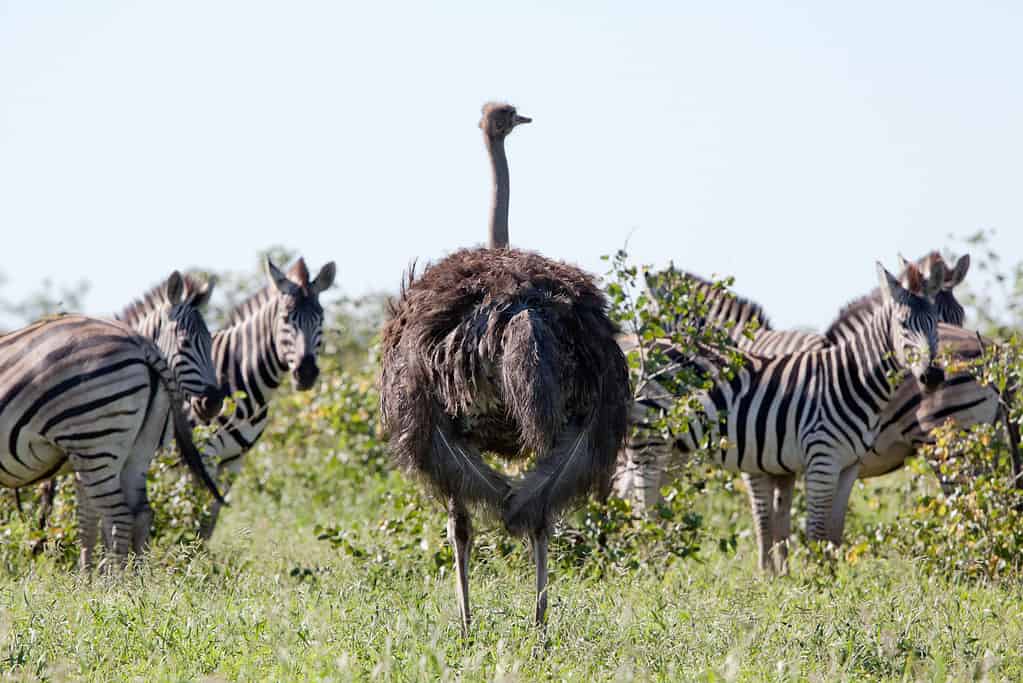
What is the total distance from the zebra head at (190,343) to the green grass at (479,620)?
1.07 meters

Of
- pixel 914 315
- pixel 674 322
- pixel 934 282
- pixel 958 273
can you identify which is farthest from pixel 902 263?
pixel 674 322

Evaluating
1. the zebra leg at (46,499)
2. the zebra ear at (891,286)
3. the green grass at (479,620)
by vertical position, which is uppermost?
the zebra ear at (891,286)

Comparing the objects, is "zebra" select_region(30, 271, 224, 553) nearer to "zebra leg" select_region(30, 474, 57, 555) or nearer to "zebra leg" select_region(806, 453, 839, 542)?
"zebra leg" select_region(30, 474, 57, 555)

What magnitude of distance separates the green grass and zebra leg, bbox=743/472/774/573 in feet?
3.52

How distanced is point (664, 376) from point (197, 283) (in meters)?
3.55

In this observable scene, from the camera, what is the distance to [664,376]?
8.80 metres

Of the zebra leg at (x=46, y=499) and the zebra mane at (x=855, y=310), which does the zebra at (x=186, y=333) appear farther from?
the zebra mane at (x=855, y=310)

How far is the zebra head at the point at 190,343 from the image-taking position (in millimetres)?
9391

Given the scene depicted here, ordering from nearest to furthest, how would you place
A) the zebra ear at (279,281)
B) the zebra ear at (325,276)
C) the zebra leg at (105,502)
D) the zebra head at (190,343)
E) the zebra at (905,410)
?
the zebra leg at (105,502) < the zebra head at (190,343) < the zebra at (905,410) < the zebra ear at (279,281) < the zebra ear at (325,276)

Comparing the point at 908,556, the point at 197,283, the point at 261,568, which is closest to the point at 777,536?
the point at 908,556

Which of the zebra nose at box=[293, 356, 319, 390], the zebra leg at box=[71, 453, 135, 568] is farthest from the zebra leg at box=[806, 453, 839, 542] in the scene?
the zebra leg at box=[71, 453, 135, 568]

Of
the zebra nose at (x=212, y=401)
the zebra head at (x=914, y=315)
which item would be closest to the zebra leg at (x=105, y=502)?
the zebra nose at (x=212, y=401)

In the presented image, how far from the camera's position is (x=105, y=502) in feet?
25.5

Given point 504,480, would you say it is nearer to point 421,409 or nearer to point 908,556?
point 421,409
